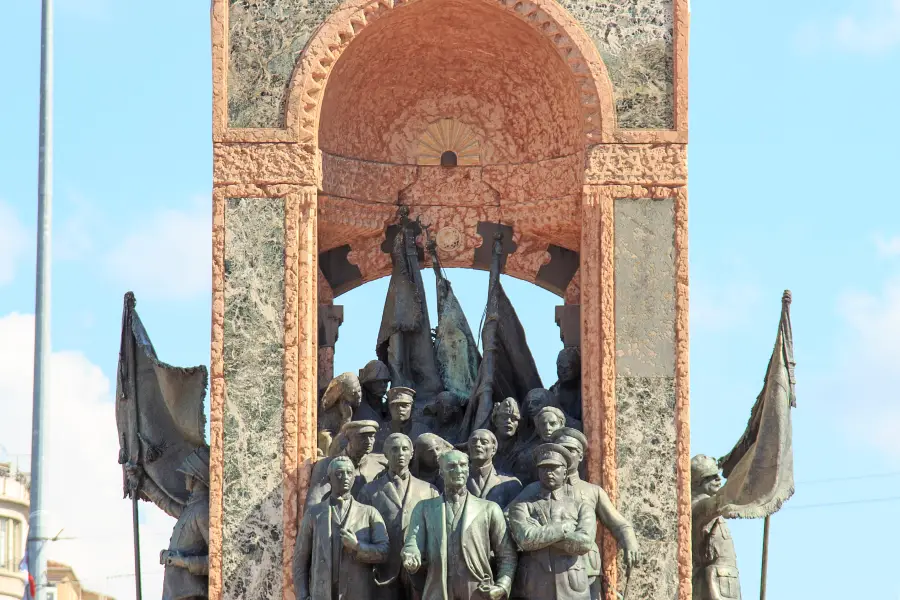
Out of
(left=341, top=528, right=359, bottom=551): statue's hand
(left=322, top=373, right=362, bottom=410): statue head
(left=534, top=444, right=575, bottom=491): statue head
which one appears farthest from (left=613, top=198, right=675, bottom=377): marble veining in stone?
(left=341, top=528, right=359, bottom=551): statue's hand

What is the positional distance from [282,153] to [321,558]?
147 inches

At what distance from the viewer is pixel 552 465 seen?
2023 cm

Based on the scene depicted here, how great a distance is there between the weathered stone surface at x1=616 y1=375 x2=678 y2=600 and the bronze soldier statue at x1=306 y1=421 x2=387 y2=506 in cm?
210

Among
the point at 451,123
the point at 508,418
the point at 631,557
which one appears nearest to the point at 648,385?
the point at 508,418

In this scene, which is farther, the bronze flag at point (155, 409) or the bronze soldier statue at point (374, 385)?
the bronze soldier statue at point (374, 385)

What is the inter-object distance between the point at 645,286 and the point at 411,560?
344 centimetres

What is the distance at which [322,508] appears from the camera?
66.3 feet

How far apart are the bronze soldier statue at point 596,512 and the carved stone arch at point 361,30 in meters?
2.79

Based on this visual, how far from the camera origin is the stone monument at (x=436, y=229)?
2095cm

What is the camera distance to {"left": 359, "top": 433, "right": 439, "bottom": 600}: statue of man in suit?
20.2 meters

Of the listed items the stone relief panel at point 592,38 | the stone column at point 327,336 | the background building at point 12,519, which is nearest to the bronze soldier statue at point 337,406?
the stone column at point 327,336

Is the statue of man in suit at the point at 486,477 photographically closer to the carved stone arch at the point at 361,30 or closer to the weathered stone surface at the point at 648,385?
the weathered stone surface at the point at 648,385

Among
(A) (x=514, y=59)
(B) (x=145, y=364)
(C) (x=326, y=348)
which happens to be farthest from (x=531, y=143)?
(B) (x=145, y=364)

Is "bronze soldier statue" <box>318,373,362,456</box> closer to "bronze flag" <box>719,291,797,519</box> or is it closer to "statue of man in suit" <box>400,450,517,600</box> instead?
"statue of man in suit" <box>400,450,517,600</box>
